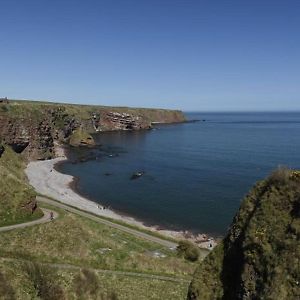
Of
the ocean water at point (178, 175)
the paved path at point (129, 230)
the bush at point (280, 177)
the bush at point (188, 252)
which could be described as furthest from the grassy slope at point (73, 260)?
the ocean water at point (178, 175)

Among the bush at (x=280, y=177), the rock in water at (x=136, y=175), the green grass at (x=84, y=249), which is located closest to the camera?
the bush at (x=280, y=177)

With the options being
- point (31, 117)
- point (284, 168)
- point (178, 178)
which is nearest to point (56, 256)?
point (284, 168)

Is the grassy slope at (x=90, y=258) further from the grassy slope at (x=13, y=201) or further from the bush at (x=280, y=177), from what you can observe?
the bush at (x=280, y=177)

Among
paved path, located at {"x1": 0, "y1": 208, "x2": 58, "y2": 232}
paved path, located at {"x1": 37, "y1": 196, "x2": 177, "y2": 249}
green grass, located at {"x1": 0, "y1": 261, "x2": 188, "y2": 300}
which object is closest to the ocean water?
paved path, located at {"x1": 37, "y1": 196, "x2": 177, "y2": 249}

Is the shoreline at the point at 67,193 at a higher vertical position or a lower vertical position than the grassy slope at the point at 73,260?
lower

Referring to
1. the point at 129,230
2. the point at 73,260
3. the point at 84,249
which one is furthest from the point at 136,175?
the point at 73,260

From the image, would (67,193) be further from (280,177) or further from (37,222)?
(280,177)
